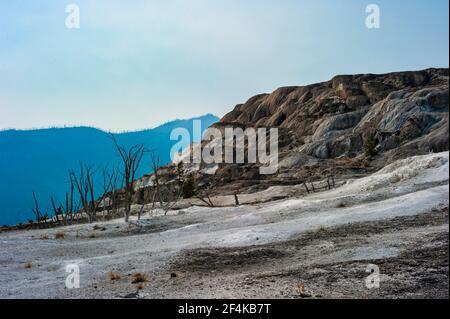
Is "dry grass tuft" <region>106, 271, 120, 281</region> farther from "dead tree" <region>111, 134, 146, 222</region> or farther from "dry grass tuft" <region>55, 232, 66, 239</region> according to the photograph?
"dead tree" <region>111, 134, 146, 222</region>

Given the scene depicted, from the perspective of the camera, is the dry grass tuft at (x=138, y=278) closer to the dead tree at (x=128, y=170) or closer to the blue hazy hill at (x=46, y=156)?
the dead tree at (x=128, y=170)

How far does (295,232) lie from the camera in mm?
12703

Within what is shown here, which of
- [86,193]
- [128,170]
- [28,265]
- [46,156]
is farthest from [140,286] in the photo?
[46,156]

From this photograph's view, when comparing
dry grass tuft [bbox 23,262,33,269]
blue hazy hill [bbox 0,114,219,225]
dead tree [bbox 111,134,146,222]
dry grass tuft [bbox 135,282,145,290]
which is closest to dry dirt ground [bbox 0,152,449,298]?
dry grass tuft [bbox 135,282,145,290]

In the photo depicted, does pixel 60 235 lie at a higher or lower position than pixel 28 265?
lower

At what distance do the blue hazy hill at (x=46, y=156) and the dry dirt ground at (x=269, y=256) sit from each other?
9419cm

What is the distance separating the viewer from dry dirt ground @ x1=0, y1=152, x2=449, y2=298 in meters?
7.84

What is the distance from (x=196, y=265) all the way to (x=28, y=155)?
12718cm

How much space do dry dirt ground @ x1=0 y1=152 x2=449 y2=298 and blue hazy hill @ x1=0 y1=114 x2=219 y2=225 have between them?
309 feet

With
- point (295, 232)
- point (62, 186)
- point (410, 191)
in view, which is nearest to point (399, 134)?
point (410, 191)

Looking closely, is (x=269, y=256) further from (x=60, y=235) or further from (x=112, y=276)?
(x=60, y=235)

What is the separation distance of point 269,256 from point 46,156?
416 feet

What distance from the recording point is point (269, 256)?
10469 mm
